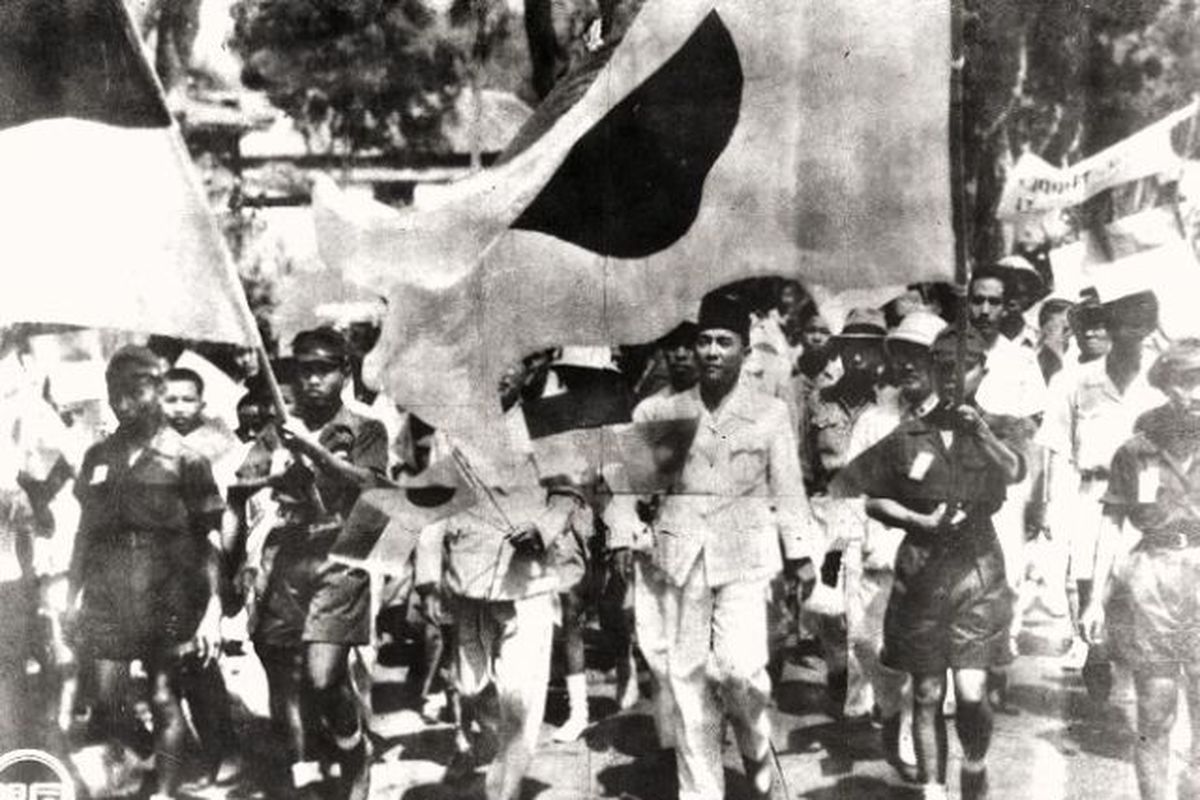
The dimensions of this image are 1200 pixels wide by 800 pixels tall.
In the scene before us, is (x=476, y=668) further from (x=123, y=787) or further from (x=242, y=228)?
(x=242, y=228)

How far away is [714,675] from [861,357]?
5.04 feet

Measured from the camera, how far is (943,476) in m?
6.11

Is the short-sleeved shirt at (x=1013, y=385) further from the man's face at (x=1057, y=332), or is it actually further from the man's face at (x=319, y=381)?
the man's face at (x=319, y=381)

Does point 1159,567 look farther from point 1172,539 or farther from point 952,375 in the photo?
point 952,375

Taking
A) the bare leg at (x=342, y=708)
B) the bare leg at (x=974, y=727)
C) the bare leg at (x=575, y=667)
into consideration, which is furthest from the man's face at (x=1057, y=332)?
the bare leg at (x=342, y=708)

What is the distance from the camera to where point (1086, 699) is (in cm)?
606

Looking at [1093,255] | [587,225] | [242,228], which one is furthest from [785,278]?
[242,228]

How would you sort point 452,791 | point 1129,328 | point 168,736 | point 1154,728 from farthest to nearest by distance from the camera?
point 168,736
point 452,791
point 1129,328
point 1154,728

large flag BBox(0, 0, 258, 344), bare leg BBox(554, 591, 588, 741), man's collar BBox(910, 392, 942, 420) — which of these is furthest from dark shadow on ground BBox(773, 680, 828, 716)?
large flag BBox(0, 0, 258, 344)

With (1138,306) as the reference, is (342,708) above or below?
below

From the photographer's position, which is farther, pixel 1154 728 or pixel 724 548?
pixel 724 548

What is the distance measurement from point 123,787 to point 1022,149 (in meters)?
4.98

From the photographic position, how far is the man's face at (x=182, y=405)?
21.3ft

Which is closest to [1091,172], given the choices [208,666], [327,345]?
[327,345]
